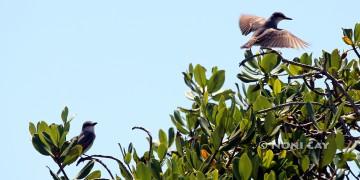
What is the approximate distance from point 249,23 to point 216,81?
17.7ft

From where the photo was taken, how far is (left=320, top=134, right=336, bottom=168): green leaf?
4.07 meters

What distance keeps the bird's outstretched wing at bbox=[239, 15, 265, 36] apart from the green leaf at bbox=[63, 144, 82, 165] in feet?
18.8

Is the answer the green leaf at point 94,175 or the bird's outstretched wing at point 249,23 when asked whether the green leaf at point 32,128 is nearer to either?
the green leaf at point 94,175

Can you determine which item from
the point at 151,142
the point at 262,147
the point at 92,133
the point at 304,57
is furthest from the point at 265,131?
the point at 92,133

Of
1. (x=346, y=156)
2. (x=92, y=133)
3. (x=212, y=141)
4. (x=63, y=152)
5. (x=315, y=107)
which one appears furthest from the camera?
(x=92, y=133)

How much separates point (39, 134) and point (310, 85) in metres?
1.92

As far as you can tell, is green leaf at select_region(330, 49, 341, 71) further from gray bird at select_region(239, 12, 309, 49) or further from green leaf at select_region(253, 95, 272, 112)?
gray bird at select_region(239, 12, 309, 49)

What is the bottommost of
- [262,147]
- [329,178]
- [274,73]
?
[329,178]

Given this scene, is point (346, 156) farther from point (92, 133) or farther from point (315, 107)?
point (92, 133)

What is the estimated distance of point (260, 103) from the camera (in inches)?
187

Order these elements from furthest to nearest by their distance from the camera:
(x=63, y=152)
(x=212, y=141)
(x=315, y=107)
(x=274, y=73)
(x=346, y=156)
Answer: (x=274, y=73)
(x=315, y=107)
(x=63, y=152)
(x=212, y=141)
(x=346, y=156)

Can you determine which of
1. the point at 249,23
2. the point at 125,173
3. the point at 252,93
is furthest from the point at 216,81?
the point at 249,23

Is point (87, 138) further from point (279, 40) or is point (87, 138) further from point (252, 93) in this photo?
point (252, 93)

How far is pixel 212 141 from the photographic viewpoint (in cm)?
447
